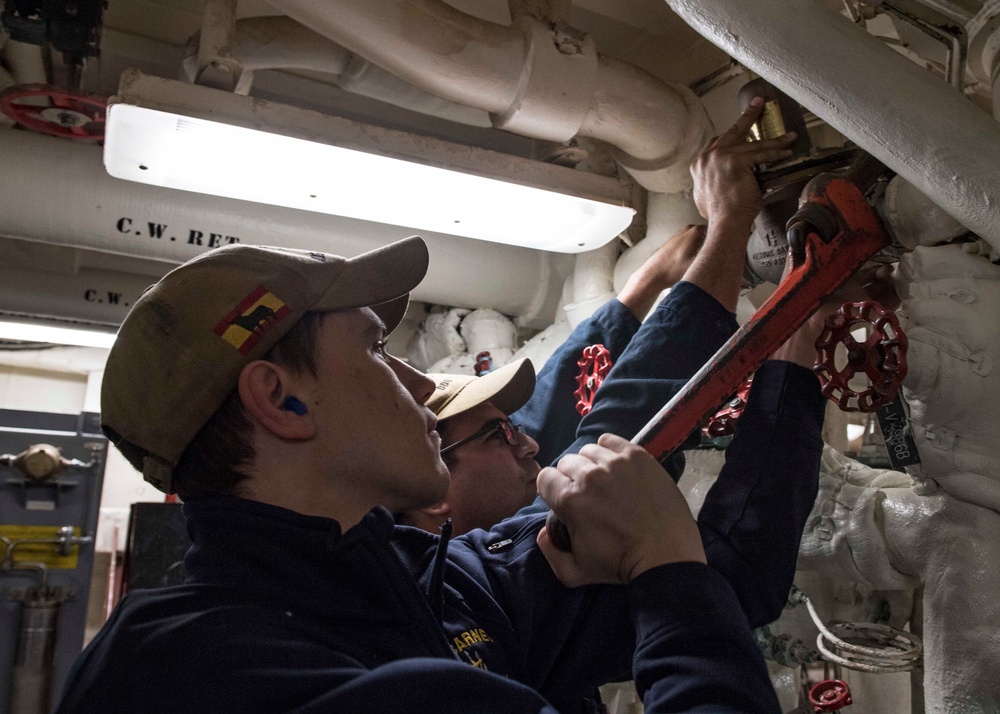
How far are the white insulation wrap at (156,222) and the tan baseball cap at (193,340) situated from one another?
49.3 inches

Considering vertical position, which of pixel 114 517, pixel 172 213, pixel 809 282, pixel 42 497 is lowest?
pixel 114 517

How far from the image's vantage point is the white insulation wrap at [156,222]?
6.07 ft

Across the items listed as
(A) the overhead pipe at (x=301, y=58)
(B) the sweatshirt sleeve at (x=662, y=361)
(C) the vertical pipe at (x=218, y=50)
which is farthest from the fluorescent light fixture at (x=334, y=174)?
(B) the sweatshirt sleeve at (x=662, y=361)

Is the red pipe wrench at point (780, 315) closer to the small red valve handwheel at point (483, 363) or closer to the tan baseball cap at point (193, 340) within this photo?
the tan baseball cap at point (193, 340)

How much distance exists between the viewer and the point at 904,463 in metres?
1.05

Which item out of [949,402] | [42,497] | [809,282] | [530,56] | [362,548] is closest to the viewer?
[362,548]

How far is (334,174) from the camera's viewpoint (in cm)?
156

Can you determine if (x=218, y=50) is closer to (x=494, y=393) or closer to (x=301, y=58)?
(x=301, y=58)

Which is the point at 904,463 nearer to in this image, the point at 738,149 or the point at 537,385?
the point at 738,149

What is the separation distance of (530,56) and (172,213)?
1000mm

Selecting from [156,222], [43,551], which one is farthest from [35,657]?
[156,222]

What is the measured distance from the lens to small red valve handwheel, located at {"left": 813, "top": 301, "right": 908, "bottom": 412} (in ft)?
2.82

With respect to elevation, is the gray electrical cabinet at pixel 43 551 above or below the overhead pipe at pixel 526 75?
below

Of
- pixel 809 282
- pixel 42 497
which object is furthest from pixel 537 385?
pixel 42 497
